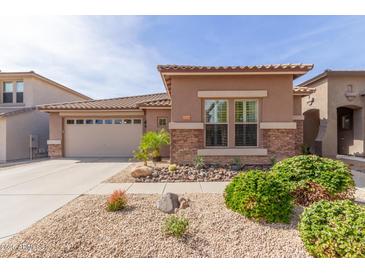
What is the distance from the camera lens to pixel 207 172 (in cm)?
807

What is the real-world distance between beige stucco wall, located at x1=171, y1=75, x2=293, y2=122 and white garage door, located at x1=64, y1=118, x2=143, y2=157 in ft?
19.3

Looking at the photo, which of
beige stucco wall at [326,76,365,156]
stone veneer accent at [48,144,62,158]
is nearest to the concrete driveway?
stone veneer accent at [48,144,62,158]

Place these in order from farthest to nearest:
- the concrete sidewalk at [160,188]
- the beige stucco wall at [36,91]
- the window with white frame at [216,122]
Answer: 1. the beige stucco wall at [36,91]
2. the window with white frame at [216,122]
3. the concrete sidewalk at [160,188]

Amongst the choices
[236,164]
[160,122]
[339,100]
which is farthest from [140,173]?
[339,100]

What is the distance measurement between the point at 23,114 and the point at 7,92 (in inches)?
141

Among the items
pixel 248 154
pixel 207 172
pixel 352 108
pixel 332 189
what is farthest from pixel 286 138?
pixel 352 108

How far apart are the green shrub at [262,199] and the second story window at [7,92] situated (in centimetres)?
1934

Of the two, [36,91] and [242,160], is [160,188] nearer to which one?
[242,160]

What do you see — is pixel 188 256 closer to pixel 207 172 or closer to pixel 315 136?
pixel 207 172

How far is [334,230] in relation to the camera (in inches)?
111

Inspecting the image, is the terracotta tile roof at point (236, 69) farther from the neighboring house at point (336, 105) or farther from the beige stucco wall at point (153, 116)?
the neighboring house at point (336, 105)

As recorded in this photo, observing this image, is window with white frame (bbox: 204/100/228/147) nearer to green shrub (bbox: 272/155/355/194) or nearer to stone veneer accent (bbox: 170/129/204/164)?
stone veneer accent (bbox: 170/129/204/164)

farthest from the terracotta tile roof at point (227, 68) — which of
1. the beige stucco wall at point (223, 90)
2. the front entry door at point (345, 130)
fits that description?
the front entry door at point (345, 130)

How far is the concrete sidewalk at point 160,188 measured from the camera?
6.13m
